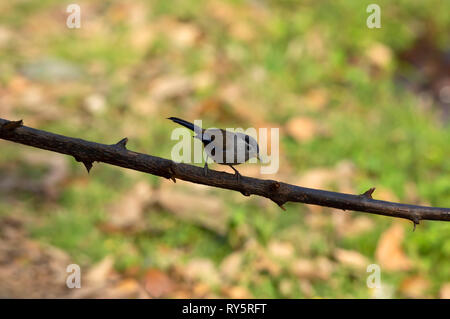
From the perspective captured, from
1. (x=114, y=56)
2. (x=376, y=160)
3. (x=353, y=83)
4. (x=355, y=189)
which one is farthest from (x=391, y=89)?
(x=114, y=56)

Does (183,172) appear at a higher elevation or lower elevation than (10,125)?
lower

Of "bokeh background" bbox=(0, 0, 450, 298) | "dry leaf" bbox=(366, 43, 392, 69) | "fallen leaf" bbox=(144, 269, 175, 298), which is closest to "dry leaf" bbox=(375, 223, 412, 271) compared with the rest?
"bokeh background" bbox=(0, 0, 450, 298)

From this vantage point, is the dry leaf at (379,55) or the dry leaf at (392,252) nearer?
the dry leaf at (392,252)

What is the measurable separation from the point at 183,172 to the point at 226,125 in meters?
3.27

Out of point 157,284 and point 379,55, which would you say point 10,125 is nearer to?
point 157,284

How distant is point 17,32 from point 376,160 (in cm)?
422

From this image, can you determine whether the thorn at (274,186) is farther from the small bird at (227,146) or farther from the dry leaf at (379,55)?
the dry leaf at (379,55)

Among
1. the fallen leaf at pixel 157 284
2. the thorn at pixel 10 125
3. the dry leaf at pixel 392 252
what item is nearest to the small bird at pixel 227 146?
the thorn at pixel 10 125

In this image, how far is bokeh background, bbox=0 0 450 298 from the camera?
156 inches

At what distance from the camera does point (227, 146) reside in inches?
106

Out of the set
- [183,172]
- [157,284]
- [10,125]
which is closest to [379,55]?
[157,284]

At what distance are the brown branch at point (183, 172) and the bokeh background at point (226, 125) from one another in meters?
1.50

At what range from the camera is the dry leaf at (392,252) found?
420cm

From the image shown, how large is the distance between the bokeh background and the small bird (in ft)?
4.34
